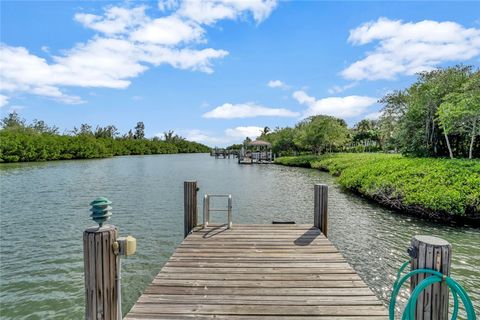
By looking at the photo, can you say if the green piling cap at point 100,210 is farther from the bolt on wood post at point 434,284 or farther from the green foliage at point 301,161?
the green foliage at point 301,161

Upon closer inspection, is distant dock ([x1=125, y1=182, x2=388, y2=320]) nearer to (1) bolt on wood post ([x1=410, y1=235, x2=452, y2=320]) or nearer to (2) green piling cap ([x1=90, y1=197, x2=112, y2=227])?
(1) bolt on wood post ([x1=410, y1=235, x2=452, y2=320])

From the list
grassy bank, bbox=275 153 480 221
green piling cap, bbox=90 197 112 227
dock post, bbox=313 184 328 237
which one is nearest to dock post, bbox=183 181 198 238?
dock post, bbox=313 184 328 237

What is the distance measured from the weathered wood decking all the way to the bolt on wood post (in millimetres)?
892

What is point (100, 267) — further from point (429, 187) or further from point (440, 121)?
point (440, 121)

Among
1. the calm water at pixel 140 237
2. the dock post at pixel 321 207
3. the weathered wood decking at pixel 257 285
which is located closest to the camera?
the weathered wood decking at pixel 257 285

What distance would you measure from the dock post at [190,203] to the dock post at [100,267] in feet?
10.7

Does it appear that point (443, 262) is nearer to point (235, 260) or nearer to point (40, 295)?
point (235, 260)

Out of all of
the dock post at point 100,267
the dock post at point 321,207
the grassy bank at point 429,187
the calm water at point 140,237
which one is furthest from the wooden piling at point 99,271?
the grassy bank at point 429,187

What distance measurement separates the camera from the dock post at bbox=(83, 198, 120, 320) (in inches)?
85.6

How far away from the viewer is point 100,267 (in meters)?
2.17

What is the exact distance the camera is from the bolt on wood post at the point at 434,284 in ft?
6.18

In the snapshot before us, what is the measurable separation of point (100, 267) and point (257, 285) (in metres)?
1.87

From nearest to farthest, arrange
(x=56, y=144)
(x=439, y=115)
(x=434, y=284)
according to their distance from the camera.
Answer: (x=434, y=284)
(x=439, y=115)
(x=56, y=144)

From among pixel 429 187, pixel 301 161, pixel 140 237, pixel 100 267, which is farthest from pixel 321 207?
pixel 301 161
